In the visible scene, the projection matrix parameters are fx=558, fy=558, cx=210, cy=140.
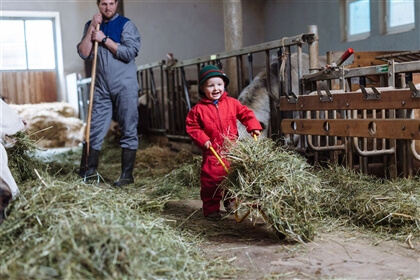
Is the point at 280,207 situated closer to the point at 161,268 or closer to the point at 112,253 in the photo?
the point at 161,268

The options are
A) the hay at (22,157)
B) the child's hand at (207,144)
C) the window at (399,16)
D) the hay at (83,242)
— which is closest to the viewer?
the hay at (83,242)

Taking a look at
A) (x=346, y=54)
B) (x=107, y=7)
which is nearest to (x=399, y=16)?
(x=346, y=54)

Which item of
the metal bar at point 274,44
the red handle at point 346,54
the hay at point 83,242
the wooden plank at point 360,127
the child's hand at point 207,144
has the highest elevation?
the metal bar at point 274,44

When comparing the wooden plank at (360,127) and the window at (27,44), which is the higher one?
the window at (27,44)

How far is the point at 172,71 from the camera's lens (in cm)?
786

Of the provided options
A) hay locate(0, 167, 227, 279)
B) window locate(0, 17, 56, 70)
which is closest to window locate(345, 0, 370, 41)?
window locate(0, 17, 56, 70)

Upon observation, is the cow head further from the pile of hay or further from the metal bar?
the metal bar

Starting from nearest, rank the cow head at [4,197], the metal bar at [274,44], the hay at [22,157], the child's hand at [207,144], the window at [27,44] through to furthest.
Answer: the cow head at [4,197], the child's hand at [207,144], the hay at [22,157], the metal bar at [274,44], the window at [27,44]

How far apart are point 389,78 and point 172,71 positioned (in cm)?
423

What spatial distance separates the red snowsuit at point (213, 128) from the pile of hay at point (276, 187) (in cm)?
50

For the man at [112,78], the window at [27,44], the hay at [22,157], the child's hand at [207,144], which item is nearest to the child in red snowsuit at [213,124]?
the child's hand at [207,144]

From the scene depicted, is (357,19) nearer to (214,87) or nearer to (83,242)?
(214,87)

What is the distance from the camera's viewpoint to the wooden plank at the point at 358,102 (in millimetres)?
3318

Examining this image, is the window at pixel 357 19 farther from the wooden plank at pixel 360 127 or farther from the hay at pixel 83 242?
the hay at pixel 83 242
